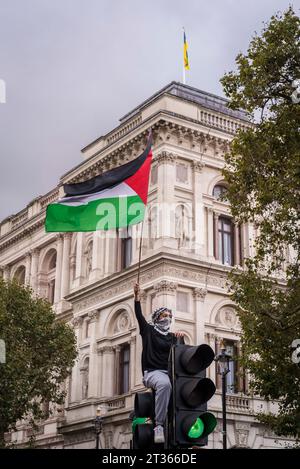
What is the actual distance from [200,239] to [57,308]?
12.2 metres

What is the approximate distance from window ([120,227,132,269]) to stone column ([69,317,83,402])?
4.22m

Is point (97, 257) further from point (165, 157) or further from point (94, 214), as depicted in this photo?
point (94, 214)

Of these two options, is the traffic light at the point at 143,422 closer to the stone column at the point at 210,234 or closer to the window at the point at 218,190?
the stone column at the point at 210,234

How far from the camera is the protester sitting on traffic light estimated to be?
730 centimetres

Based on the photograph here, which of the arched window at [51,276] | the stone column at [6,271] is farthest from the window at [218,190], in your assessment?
the stone column at [6,271]

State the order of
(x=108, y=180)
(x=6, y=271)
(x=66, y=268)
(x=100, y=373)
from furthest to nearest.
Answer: (x=6, y=271)
(x=66, y=268)
(x=100, y=373)
(x=108, y=180)

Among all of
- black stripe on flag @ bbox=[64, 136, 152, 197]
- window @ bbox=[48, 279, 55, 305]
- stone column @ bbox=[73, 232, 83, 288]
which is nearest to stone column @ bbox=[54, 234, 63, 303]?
window @ bbox=[48, 279, 55, 305]

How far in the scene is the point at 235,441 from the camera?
3400 centimetres

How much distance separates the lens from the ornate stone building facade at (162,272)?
35031 millimetres

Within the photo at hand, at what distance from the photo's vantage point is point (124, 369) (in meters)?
37.4

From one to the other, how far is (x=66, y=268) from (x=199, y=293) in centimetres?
1218

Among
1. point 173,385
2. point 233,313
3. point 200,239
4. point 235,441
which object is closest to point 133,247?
point 200,239

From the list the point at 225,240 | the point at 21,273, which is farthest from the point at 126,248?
the point at 21,273
